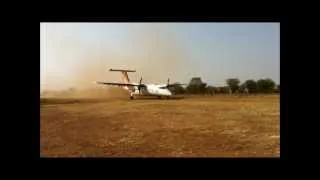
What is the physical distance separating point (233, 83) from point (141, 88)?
2.87 feet

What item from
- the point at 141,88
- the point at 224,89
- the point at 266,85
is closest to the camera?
the point at 266,85

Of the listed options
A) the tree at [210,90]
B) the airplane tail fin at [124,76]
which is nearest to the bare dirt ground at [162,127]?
the tree at [210,90]

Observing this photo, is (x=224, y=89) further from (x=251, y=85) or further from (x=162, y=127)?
(x=162, y=127)

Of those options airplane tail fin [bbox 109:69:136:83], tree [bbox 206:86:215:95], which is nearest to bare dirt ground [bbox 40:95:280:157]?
tree [bbox 206:86:215:95]

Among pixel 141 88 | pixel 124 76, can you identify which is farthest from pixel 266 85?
pixel 124 76

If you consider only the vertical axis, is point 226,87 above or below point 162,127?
above

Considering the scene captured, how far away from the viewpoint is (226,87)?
3480 mm

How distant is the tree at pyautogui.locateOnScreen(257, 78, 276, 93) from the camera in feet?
10.8
